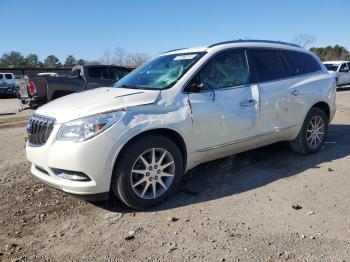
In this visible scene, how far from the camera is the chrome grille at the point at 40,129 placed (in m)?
4.16

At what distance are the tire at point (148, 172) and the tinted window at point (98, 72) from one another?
9.90 metres

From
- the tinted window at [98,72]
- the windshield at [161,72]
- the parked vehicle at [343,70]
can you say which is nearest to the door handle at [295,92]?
the windshield at [161,72]

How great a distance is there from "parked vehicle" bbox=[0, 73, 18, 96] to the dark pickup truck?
50.9ft

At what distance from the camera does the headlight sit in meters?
3.92

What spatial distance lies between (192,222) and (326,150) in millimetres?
3633

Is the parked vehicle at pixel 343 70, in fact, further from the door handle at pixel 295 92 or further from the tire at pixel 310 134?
the door handle at pixel 295 92

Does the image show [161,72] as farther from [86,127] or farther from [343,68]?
[343,68]

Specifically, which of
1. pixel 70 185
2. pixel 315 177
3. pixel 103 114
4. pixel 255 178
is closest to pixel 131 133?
pixel 103 114

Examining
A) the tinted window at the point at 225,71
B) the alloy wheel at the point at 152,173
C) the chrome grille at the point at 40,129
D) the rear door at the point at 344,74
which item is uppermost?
the tinted window at the point at 225,71

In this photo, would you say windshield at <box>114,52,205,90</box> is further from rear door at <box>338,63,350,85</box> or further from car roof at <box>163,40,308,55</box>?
rear door at <box>338,63,350,85</box>

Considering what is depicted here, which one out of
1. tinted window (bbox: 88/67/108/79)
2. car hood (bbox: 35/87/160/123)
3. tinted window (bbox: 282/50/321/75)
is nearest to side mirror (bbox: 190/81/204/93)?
car hood (bbox: 35/87/160/123)

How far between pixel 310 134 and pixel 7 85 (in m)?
25.6

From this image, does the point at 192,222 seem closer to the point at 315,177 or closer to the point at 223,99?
the point at 223,99

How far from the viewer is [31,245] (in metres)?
3.61
